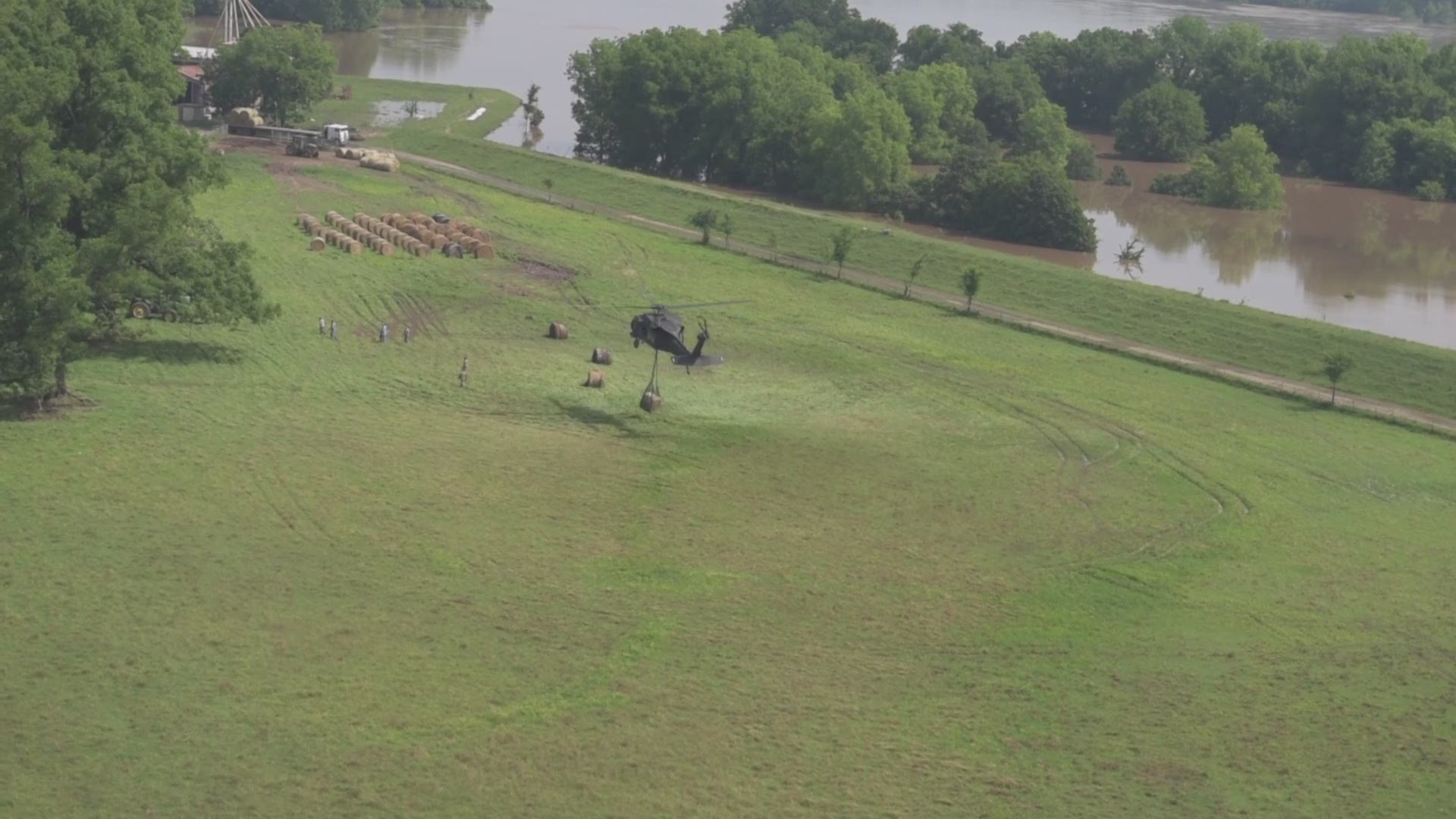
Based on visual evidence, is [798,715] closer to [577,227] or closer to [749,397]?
[749,397]

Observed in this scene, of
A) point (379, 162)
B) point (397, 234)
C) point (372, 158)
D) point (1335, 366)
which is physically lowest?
point (397, 234)

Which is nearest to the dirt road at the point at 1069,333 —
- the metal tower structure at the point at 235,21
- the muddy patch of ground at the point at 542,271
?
the muddy patch of ground at the point at 542,271

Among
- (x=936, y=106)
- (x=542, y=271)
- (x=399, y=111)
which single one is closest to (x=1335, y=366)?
(x=542, y=271)

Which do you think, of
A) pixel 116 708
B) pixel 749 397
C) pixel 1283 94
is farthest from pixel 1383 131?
pixel 116 708

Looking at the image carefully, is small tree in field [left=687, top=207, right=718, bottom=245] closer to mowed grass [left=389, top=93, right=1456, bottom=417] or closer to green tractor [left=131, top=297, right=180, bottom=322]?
mowed grass [left=389, top=93, right=1456, bottom=417]

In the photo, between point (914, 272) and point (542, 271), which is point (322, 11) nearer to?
point (542, 271)

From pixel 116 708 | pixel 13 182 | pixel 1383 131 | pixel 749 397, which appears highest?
pixel 1383 131
